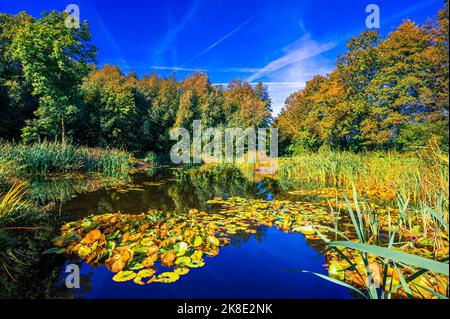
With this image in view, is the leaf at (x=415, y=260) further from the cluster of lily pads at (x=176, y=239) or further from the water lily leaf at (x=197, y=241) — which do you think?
the water lily leaf at (x=197, y=241)

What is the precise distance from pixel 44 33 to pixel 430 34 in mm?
18287

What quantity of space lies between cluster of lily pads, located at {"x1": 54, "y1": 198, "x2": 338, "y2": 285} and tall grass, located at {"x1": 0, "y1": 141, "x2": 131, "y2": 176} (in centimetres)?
590

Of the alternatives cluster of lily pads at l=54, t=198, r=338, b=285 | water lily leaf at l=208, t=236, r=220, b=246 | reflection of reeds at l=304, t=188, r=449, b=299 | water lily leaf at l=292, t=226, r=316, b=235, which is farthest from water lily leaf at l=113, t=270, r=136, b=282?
water lily leaf at l=292, t=226, r=316, b=235

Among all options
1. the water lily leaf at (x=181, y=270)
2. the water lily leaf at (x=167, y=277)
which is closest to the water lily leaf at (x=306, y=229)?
the water lily leaf at (x=181, y=270)

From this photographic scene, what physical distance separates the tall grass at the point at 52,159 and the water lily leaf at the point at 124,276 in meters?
6.98

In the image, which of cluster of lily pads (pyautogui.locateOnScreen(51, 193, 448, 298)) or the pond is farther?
cluster of lily pads (pyautogui.locateOnScreen(51, 193, 448, 298))

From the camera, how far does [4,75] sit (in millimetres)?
15508

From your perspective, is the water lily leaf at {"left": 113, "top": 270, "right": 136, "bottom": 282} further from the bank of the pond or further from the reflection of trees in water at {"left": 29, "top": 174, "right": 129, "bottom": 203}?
the reflection of trees in water at {"left": 29, "top": 174, "right": 129, "bottom": 203}

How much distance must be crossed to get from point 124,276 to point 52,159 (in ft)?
28.6

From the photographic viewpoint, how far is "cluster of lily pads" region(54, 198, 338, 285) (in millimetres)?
2467

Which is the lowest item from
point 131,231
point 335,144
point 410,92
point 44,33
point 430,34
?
point 131,231

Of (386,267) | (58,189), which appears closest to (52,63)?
(58,189)
